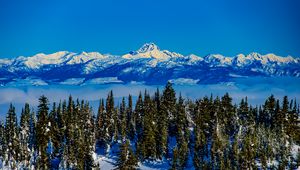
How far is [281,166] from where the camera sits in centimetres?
19700

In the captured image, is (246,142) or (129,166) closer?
(129,166)

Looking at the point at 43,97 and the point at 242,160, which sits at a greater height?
the point at 43,97

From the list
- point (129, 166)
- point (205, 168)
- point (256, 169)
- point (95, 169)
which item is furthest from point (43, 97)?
point (256, 169)

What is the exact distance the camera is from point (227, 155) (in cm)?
19912

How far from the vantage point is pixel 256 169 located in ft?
638

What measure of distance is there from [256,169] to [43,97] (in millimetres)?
81695

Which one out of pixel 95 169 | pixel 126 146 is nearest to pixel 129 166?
pixel 126 146

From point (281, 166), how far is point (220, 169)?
908 inches

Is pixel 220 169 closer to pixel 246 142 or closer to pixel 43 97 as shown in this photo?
pixel 246 142

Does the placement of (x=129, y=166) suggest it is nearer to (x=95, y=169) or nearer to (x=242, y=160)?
(x=95, y=169)

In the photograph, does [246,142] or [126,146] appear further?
[246,142]

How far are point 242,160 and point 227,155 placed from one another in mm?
6582

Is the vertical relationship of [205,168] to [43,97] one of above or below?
Result: below

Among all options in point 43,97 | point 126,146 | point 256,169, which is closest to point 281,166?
point 256,169
